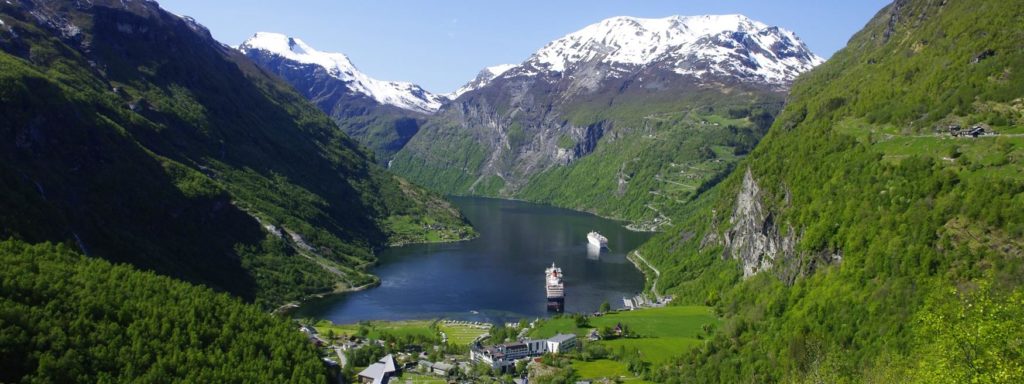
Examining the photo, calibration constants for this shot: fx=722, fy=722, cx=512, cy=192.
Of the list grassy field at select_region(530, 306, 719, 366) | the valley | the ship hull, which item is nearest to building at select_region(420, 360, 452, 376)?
the valley

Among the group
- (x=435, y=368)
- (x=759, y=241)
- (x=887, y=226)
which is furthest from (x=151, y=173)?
(x=887, y=226)

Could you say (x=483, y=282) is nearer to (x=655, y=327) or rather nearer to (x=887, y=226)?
(x=655, y=327)

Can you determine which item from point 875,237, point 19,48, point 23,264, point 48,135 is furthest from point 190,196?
point 875,237

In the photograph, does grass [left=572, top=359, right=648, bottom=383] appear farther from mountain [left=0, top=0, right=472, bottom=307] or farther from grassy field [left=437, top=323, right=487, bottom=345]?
mountain [left=0, top=0, right=472, bottom=307]

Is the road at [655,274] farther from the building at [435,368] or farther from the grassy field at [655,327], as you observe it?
the building at [435,368]

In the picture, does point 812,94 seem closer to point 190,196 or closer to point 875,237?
point 875,237

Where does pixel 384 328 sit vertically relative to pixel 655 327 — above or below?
below
